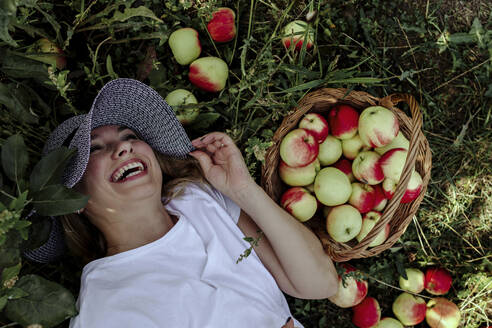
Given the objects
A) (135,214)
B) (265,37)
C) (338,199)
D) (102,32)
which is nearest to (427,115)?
(338,199)

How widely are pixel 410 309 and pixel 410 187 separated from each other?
2.77ft

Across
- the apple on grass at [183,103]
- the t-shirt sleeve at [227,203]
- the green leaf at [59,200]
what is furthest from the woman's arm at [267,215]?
the green leaf at [59,200]

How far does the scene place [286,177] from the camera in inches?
84.0

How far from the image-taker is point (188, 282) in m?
1.69

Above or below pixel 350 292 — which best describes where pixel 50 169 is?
above

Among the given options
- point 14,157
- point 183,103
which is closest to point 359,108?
point 183,103

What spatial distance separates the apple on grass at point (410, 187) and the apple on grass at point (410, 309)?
2.38 ft

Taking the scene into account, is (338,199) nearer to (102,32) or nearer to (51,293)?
(51,293)

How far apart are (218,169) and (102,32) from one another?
1085 mm

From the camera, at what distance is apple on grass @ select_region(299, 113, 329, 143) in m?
2.04

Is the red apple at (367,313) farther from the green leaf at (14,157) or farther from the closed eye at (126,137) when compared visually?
the green leaf at (14,157)

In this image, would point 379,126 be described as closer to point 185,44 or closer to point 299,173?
point 299,173

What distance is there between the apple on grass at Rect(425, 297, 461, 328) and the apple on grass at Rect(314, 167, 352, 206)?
1008 millimetres

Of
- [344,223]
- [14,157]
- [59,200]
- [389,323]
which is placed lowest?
[389,323]
